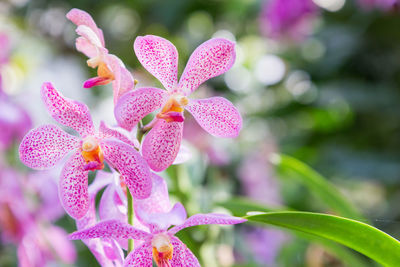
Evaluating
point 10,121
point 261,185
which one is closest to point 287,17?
point 261,185

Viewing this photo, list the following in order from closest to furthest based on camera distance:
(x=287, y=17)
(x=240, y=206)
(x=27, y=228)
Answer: (x=240, y=206)
(x=27, y=228)
(x=287, y=17)

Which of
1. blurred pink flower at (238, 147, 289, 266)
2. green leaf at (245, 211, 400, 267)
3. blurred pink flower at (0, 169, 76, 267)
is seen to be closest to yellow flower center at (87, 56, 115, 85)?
green leaf at (245, 211, 400, 267)

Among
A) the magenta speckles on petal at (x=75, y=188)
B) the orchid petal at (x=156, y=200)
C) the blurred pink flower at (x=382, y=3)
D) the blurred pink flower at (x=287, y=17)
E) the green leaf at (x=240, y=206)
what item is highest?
the blurred pink flower at (x=382, y=3)

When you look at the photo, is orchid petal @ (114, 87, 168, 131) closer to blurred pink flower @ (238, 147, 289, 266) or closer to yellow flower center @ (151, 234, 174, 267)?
yellow flower center @ (151, 234, 174, 267)

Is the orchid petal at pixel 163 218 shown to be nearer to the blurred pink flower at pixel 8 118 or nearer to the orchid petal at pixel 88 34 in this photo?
the orchid petal at pixel 88 34

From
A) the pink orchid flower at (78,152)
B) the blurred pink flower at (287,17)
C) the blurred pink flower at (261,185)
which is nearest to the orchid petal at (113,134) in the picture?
the pink orchid flower at (78,152)

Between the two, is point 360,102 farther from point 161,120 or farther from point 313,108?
point 161,120

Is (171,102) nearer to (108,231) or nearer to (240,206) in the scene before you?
(108,231)
